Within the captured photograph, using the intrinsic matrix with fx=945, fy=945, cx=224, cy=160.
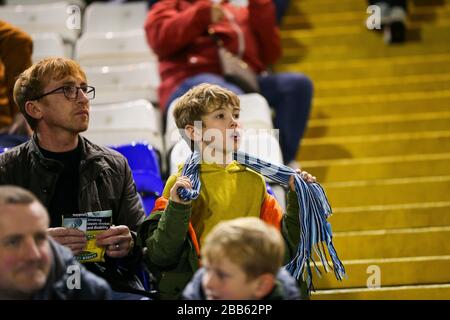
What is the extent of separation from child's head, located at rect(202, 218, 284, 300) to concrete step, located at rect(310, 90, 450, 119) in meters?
2.51

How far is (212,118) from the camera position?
8.84 feet

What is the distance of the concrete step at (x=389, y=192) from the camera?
380cm

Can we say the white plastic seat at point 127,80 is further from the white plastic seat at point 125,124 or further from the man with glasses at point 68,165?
the man with glasses at point 68,165

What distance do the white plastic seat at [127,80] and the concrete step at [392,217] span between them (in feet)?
3.63

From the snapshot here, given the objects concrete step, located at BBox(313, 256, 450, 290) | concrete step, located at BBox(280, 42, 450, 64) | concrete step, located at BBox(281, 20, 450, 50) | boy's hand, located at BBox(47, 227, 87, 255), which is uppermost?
concrete step, located at BBox(281, 20, 450, 50)

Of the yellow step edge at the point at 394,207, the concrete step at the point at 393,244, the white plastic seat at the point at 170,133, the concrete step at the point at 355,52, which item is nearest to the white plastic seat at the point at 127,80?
the white plastic seat at the point at 170,133

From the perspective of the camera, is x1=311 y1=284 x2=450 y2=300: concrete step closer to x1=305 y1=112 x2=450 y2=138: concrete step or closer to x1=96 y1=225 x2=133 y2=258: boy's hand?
x1=96 y1=225 x2=133 y2=258: boy's hand

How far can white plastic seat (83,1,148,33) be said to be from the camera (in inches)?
196

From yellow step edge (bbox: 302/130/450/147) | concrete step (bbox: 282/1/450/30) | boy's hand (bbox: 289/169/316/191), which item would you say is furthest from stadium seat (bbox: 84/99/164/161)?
concrete step (bbox: 282/1/450/30)

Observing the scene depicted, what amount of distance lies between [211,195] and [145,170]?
56 centimetres

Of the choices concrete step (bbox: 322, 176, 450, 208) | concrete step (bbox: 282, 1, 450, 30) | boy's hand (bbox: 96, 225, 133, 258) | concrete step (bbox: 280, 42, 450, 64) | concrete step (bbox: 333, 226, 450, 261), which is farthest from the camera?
concrete step (bbox: 282, 1, 450, 30)
